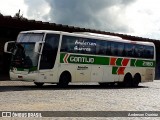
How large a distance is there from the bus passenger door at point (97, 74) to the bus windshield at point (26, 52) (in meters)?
4.58

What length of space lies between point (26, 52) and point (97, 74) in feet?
17.6

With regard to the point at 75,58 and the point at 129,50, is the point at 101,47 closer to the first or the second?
the point at 75,58

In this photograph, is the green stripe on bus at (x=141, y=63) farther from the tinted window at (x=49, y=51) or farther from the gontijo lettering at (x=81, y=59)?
the tinted window at (x=49, y=51)

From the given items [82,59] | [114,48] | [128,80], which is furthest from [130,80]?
[82,59]

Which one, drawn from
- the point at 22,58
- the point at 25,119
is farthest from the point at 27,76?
the point at 25,119

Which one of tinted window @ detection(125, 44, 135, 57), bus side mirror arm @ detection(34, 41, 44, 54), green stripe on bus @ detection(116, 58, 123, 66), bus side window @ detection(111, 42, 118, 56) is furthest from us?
tinted window @ detection(125, 44, 135, 57)

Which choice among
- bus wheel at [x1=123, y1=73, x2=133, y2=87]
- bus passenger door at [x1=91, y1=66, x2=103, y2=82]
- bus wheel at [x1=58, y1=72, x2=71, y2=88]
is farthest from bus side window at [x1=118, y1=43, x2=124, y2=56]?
bus wheel at [x1=58, y1=72, x2=71, y2=88]

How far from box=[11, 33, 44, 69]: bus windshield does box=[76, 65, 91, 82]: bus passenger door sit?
3.22m

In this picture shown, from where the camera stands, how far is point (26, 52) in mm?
19875

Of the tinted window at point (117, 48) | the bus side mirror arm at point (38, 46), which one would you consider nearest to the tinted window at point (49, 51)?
the bus side mirror arm at point (38, 46)

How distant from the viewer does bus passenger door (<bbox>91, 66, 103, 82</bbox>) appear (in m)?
23.2

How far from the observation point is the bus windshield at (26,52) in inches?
771

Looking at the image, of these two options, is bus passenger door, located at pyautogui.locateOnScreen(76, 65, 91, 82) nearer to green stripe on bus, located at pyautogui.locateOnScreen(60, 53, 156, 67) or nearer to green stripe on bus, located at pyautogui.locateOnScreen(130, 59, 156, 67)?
green stripe on bus, located at pyautogui.locateOnScreen(60, 53, 156, 67)

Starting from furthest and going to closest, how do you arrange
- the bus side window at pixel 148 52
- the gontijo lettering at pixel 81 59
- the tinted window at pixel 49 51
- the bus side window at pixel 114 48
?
the bus side window at pixel 148 52
the bus side window at pixel 114 48
the gontijo lettering at pixel 81 59
the tinted window at pixel 49 51
